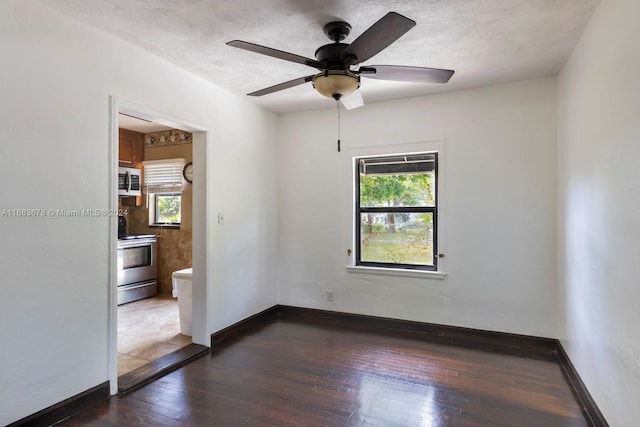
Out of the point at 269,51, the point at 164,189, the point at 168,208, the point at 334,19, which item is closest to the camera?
the point at 269,51

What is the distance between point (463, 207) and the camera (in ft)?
12.1

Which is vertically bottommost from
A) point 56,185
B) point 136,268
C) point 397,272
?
point 136,268

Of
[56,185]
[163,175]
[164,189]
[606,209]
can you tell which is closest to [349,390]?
[606,209]

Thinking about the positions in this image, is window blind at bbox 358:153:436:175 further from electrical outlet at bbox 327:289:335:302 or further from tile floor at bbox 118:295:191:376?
tile floor at bbox 118:295:191:376

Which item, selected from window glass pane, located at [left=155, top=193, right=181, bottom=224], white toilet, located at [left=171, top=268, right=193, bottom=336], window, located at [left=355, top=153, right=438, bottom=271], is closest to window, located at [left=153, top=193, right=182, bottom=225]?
window glass pane, located at [left=155, top=193, right=181, bottom=224]

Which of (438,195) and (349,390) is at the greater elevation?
(438,195)

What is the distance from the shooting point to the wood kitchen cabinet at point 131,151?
541cm

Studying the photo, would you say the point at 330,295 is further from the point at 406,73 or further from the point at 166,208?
the point at 166,208

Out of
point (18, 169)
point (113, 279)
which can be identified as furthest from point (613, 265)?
point (18, 169)

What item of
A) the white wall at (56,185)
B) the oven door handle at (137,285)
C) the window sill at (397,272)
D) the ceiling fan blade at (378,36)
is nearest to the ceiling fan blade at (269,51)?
the ceiling fan blade at (378,36)

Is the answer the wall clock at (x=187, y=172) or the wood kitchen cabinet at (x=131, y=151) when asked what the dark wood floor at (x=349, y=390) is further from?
the wood kitchen cabinet at (x=131, y=151)

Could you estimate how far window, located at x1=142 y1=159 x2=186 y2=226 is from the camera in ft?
17.7

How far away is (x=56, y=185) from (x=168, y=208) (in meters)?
3.51

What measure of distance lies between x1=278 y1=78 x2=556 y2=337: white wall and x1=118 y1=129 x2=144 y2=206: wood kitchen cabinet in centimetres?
272
